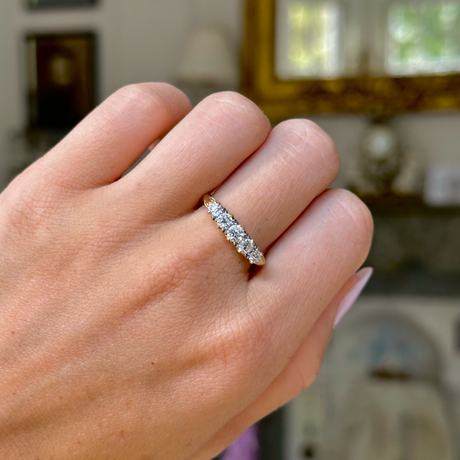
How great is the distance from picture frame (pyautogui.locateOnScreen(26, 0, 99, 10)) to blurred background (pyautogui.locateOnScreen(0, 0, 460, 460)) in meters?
0.59

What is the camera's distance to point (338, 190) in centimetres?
48

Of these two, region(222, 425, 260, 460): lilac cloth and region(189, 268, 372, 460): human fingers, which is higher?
region(189, 268, 372, 460): human fingers

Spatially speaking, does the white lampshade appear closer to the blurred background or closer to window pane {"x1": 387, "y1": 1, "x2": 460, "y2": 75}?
the blurred background

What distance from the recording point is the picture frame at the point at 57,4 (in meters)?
2.82

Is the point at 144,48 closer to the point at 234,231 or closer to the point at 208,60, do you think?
the point at 208,60

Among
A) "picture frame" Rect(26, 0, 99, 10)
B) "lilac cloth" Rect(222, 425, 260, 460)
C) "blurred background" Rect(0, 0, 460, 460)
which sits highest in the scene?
"picture frame" Rect(26, 0, 99, 10)

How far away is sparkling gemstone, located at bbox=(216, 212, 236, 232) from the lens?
42 cm

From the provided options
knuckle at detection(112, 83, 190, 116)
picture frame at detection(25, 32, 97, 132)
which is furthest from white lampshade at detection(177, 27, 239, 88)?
knuckle at detection(112, 83, 190, 116)

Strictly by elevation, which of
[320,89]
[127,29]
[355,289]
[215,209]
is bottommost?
[355,289]

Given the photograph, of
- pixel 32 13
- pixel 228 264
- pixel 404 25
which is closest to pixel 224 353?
pixel 228 264

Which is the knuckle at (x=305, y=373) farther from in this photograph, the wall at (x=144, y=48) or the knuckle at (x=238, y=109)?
the wall at (x=144, y=48)

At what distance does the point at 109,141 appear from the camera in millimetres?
436

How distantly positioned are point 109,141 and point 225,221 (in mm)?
128

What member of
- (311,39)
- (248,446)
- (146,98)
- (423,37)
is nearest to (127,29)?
(311,39)
